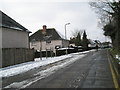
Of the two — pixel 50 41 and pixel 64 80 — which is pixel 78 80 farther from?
pixel 50 41

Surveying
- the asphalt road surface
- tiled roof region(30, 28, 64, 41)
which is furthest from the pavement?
tiled roof region(30, 28, 64, 41)

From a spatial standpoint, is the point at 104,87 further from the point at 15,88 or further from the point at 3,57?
the point at 3,57

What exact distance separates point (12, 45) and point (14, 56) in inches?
244

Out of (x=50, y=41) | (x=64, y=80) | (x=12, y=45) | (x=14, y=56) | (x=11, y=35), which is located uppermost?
(x=50, y=41)

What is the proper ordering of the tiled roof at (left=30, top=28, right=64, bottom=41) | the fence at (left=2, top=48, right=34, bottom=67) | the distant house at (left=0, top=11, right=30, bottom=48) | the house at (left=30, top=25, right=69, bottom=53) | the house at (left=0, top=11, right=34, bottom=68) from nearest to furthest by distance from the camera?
the fence at (left=2, top=48, right=34, bottom=67) < the house at (left=0, top=11, right=34, bottom=68) < the distant house at (left=0, top=11, right=30, bottom=48) < the house at (left=30, top=25, right=69, bottom=53) < the tiled roof at (left=30, top=28, right=64, bottom=41)

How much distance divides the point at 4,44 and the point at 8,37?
4.24 feet

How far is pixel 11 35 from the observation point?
82.7 ft

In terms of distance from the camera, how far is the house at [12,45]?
18.2 m

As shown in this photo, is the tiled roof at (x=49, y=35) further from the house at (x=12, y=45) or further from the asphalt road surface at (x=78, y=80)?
the asphalt road surface at (x=78, y=80)

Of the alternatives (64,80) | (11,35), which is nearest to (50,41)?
(11,35)

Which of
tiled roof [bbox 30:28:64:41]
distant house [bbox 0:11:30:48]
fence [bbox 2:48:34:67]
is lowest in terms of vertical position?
fence [bbox 2:48:34:67]

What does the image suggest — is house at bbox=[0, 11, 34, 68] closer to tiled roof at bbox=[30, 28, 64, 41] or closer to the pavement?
the pavement

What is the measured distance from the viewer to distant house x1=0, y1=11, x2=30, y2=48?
2344 centimetres

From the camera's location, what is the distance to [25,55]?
2272 cm
